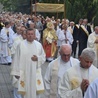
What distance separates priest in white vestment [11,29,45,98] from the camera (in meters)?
8.84

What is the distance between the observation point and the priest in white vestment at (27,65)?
884cm

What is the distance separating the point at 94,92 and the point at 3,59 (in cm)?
1413

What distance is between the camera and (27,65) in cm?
885

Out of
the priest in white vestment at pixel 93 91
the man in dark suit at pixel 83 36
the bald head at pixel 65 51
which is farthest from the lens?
the man in dark suit at pixel 83 36

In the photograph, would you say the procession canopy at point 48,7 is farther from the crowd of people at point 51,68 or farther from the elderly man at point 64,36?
the crowd of people at point 51,68

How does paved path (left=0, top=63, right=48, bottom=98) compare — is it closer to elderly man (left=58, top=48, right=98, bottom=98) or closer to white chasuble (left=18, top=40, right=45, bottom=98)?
white chasuble (left=18, top=40, right=45, bottom=98)

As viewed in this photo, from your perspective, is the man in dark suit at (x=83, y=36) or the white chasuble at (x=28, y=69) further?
the man in dark suit at (x=83, y=36)

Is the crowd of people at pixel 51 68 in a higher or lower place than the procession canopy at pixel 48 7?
higher

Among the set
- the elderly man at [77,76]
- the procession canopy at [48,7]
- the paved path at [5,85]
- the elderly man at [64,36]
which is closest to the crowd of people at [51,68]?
the elderly man at [77,76]

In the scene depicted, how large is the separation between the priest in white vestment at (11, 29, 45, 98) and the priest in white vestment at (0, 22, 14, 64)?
8220 mm

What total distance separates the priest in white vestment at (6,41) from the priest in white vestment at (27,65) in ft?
27.0

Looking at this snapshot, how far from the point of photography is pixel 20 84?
351 inches

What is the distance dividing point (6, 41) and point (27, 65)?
8.87 metres

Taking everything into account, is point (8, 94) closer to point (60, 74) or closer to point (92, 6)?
point (60, 74)
